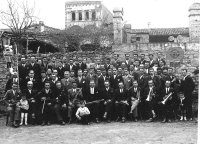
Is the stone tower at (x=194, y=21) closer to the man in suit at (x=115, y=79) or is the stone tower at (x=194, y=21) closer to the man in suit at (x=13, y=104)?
the man in suit at (x=115, y=79)

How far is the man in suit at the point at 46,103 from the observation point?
10.7 metres

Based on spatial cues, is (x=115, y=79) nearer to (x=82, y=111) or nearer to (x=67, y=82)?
(x=67, y=82)

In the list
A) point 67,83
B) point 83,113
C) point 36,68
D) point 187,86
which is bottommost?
point 83,113

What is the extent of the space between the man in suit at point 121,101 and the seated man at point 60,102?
167 cm

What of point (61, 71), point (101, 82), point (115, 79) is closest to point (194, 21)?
point (115, 79)

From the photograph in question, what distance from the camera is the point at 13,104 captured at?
35.0ft

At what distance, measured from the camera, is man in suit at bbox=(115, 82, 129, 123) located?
428 inches

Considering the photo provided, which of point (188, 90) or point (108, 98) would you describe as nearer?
point (188, 90)

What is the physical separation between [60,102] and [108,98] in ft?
5.15

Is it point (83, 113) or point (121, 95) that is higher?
point (121, 95)

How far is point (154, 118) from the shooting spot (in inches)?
432

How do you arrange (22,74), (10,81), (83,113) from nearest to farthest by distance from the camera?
(83,113) → (10,81) → (22,74)

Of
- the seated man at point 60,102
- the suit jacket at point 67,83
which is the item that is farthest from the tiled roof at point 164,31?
the seated man at point 60,102

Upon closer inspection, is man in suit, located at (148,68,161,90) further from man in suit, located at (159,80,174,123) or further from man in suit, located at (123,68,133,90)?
man in suit, located at (123,68,133,90)
